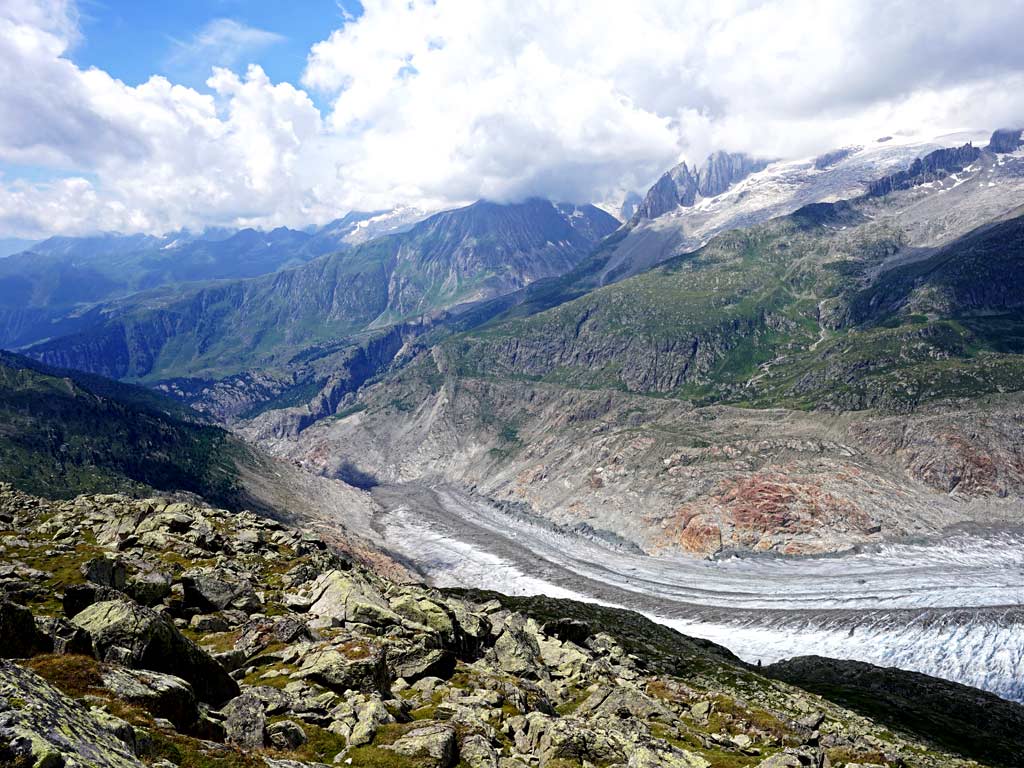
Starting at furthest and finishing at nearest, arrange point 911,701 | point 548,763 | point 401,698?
1. point 911,701
2. point 401,698
3. point 548,763

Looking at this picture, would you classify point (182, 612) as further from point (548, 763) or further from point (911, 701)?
point (911, 701)

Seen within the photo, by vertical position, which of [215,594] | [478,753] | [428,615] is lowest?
[428,615]

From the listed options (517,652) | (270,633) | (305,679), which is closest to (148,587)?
(270,633)

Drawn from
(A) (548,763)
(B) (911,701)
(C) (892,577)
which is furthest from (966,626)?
(A) (548,763)

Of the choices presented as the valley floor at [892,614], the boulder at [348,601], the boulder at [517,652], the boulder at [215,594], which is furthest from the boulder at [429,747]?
the valley floor at [892,614]

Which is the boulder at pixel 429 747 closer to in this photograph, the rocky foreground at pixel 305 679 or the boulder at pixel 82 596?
the rocky foreground at pixel 305 679

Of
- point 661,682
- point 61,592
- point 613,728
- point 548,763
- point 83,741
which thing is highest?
point 83,741

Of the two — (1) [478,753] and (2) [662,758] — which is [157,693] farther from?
(2) [662,758]
